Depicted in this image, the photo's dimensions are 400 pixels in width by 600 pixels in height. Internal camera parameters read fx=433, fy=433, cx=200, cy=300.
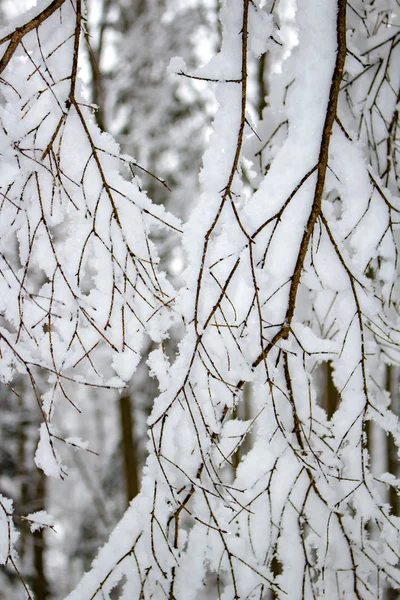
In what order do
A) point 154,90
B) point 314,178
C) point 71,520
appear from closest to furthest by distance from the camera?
point 314,178, point 154,90, point 71,520

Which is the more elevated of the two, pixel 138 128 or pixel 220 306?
pixel 138 128

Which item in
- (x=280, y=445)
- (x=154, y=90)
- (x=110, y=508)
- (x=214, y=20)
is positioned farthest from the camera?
(x=110, y=508)

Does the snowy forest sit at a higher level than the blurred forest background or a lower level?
lower

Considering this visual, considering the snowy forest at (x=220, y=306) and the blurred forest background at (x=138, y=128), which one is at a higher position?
the blurred forest background at (x=138, y=128)

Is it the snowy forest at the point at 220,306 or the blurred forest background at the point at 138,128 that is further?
the blurred forest background at the point at 138,128

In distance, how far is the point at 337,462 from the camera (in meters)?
1.55

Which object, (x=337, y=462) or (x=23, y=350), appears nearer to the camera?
(x=23, y=350)

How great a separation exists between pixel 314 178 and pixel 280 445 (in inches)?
37.7

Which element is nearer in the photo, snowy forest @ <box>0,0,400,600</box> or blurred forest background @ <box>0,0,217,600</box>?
snowy forest @ <box>0,0,400,600</box>

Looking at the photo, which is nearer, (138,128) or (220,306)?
(220,306)

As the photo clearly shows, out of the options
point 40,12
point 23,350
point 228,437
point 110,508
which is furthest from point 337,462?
point 110,508

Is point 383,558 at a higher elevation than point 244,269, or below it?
below

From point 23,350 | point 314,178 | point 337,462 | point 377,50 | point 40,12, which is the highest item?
point 377,50

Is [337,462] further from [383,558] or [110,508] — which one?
[110,508]
